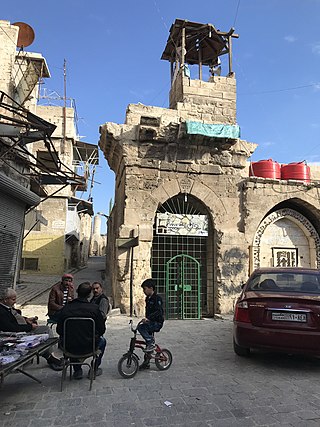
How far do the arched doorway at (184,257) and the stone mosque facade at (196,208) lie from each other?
3cm

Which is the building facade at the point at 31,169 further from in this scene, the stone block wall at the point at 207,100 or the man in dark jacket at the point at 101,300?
the man in dark jacket at the point at 101,300

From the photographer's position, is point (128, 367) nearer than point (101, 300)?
Yes

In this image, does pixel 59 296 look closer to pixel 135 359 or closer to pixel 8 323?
pixel 8 323

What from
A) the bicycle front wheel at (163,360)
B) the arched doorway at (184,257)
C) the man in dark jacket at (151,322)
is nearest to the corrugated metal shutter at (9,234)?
the arched doorway at (184,257)

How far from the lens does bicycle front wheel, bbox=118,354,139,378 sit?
13.5 ft

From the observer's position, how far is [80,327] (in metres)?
3.75

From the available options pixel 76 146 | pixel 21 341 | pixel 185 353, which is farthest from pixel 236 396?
pixel 76 146

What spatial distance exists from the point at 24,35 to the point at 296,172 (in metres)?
13.4

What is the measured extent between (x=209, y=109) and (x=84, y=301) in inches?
328

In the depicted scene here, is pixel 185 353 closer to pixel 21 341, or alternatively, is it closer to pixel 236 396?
pixel 236 396

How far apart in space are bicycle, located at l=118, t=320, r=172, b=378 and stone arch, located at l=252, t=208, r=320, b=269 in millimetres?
6412

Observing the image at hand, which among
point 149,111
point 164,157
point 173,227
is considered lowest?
point 173,227

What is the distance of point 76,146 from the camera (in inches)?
1008

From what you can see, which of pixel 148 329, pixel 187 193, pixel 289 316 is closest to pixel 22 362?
pixel 148 329
